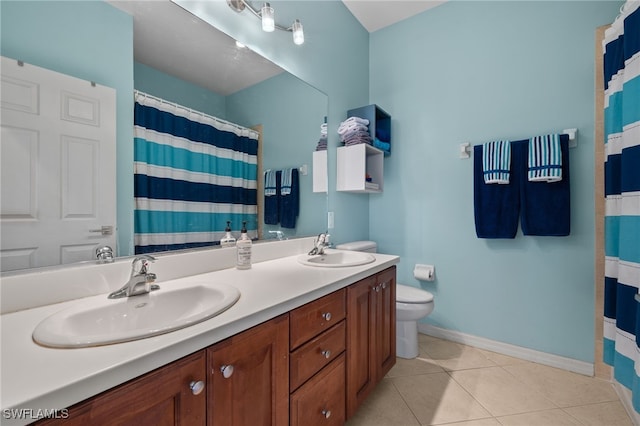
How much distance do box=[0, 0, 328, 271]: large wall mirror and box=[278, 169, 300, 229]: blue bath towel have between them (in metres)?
0.04

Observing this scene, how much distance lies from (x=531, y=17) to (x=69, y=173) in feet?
9.34

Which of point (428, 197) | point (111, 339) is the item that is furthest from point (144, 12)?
point (428, 197)

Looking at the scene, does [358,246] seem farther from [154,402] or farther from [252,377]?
[154,402]

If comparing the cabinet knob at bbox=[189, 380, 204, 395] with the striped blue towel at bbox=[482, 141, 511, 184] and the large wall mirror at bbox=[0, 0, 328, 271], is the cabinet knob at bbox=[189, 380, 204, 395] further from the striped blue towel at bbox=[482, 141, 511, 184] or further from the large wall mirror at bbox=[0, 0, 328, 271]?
the striped blue towel at bbox=[482, 141, 511, 184]

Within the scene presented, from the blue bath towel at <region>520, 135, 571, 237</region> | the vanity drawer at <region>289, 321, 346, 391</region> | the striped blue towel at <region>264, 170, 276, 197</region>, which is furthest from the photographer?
the blue bath towel at <region>520, 135, 571, 237</region>

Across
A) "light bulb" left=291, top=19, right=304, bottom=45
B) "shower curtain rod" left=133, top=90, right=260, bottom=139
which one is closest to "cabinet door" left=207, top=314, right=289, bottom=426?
"shower curtain rod" left=133, top=90, right=260, bottom=139

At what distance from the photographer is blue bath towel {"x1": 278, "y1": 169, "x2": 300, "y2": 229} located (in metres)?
1.70

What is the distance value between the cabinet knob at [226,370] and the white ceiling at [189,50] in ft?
3.74

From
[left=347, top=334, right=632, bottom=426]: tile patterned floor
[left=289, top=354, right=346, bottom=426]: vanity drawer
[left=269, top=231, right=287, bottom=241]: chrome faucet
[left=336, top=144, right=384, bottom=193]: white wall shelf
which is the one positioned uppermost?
[left=336, top=144, right=384, bottom=193]: white wall shelf

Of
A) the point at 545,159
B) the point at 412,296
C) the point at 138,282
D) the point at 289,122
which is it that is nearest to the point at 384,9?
the point at 289,122

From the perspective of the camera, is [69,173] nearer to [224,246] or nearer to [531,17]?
[224,246]

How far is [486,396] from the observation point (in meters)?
1.60

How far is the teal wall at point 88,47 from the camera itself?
800 millimetres

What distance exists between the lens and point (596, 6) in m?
1.76
